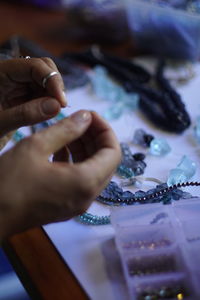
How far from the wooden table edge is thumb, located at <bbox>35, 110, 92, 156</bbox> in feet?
0.59

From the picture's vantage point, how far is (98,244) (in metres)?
0.57

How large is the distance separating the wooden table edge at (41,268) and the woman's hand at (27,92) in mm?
172

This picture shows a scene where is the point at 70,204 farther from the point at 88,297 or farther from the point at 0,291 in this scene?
the point at 0,291

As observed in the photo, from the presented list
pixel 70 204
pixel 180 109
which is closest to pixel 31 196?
pixel 70 204

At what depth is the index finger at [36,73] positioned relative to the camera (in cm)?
58

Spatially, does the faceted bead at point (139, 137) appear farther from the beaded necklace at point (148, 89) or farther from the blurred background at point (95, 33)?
the blurred background at point (95, 33)

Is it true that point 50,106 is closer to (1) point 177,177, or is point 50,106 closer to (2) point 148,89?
(1) point 177,177

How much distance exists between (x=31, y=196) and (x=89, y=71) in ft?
2.15

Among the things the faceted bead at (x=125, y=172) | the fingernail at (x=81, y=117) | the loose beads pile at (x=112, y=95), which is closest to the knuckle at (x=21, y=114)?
the fingernail at (x=81, y=117)

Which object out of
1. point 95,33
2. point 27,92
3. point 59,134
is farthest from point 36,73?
point 95,33

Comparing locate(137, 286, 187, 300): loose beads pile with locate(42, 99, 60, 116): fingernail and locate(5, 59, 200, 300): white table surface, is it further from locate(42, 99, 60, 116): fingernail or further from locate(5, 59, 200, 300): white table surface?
locate(42, 99, 60, 116): fingernail

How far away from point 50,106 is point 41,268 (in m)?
0.23

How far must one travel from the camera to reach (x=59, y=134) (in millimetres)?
465

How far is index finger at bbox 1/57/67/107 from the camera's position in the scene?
0.58 meters
